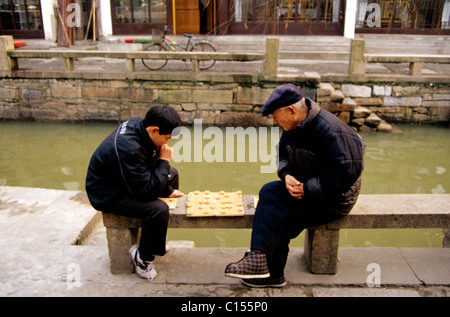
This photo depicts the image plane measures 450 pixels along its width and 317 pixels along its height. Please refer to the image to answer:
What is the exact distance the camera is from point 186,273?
295 centimetres

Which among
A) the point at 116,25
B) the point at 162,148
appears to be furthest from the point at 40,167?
the point at 116,25

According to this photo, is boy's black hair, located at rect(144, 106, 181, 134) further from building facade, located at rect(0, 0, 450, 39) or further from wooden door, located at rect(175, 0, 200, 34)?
wooden door, located at rect(175, 0, 200, 34)

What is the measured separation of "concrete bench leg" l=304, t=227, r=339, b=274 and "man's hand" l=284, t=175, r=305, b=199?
33 cm

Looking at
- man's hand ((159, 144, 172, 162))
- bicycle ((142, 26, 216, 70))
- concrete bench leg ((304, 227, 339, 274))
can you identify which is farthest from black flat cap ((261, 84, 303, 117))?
bicycle ((142, 26, 216, 70))

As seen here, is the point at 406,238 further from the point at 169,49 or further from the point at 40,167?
the point at 169,49

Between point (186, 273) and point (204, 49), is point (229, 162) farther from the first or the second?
point (204, 49)

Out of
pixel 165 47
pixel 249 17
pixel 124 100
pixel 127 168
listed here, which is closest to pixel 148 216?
pixel 127 168

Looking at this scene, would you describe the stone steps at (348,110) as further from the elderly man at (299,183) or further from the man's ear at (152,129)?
the man's ear at (152,129)

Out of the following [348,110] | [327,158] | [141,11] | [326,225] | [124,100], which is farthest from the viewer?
[141,11]

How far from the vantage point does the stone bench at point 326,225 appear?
2777mm

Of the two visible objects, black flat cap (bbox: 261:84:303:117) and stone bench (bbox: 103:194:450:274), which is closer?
black flat cap (bbox: 261:84:303:117)

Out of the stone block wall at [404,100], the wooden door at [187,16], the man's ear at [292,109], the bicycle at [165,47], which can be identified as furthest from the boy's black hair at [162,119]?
the wooden door at [187,16]

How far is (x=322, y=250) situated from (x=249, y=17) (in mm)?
11327

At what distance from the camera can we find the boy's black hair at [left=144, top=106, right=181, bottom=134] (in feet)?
8.36
